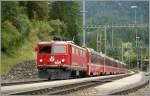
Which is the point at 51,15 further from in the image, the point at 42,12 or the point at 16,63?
the point at 16,63

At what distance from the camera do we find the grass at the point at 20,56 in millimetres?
21031

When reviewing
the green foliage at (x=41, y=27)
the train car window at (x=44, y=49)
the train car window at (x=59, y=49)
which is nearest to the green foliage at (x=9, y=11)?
the green foliage at (x=41, y=27)

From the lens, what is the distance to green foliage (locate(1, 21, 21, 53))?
19.2 m

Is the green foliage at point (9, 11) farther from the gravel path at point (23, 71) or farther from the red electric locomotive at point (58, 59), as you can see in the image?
the gravel path at point (23, 71)

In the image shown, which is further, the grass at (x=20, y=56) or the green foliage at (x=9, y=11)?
the grass at (x=20, y=56)

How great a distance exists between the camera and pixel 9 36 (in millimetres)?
19797

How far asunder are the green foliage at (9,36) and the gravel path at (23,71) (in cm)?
150

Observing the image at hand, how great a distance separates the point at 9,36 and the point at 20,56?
5.92ft

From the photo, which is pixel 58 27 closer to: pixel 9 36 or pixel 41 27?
pixel 41 27

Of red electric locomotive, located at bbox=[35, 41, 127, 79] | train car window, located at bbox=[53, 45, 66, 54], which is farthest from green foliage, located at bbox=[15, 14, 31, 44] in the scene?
train car window, located at bbox=[53, 45, 66, 54]

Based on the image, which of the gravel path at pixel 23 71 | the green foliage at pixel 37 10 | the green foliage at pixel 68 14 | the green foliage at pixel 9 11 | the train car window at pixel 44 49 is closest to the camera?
the green foliage at pixel 9 11

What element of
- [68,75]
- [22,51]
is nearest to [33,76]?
[68,75]

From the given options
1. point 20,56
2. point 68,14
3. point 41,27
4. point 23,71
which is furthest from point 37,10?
point 23,71

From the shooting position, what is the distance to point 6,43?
63.8 feet
